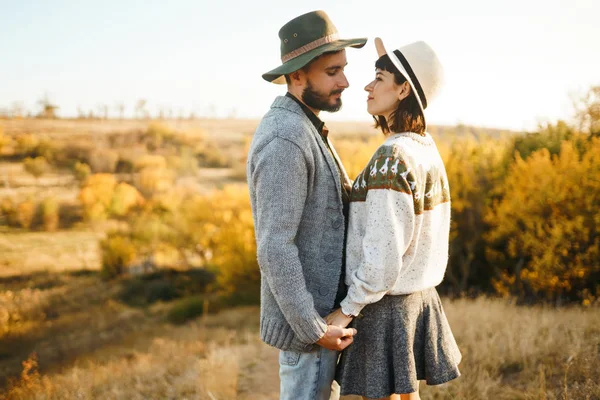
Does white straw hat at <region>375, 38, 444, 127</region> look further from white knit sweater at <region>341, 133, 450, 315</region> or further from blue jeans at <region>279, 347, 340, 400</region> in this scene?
blue jeans at <region>279, 347, 340, 400</region>

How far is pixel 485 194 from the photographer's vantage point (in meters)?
15.1

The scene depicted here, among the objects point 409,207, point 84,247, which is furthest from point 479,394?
point 84,247

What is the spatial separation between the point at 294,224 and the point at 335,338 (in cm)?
48

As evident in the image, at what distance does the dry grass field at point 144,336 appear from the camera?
4023 millimetres

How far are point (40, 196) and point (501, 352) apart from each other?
153 ft

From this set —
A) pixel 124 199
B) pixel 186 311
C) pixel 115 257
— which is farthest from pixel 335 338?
pixel 124 199

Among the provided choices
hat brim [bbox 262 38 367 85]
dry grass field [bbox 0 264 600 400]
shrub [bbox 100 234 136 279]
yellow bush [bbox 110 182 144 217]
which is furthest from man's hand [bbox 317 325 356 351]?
yellow bush [bbox 110 182 144 217]

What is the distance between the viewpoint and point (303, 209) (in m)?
1.84

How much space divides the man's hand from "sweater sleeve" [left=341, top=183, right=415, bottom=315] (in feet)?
0.52

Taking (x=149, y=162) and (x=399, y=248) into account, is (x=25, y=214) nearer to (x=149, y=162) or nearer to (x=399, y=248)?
(x=149, y=162)

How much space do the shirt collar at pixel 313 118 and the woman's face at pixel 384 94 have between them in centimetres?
23

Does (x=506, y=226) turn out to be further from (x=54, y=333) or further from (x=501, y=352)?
(x=54, y=333)

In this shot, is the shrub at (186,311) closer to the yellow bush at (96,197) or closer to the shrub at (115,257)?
the shrub at (115,257)

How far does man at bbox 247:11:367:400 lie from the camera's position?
5.67 feet
